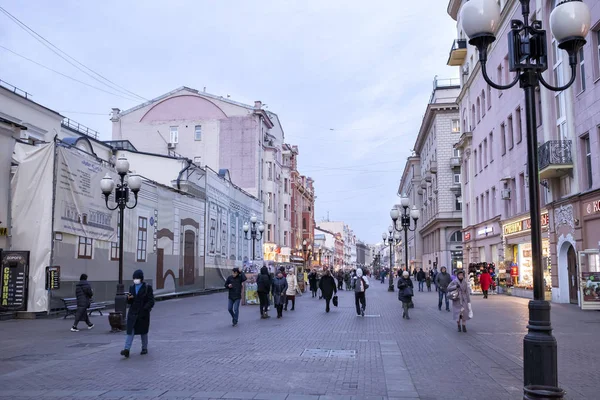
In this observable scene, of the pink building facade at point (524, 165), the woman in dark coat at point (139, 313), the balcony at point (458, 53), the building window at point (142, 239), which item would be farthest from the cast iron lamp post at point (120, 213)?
the balcony at point (458, 53)

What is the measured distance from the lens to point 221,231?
41812 mm

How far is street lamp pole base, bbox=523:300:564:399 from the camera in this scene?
640 cm

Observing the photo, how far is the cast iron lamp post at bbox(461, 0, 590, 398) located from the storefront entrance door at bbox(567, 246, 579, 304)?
1898cm

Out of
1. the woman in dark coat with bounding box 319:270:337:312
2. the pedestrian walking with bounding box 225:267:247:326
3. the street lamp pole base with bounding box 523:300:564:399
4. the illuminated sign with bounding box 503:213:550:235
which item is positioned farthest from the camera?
the illuminated sign with bounding box 503:213:550:235

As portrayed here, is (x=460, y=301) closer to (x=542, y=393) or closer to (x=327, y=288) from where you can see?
(x=327, y=288)

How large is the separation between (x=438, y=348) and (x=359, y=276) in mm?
7613

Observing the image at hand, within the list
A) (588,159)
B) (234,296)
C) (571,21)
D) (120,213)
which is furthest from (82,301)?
(588,159)

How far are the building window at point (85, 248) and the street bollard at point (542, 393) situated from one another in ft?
59.2

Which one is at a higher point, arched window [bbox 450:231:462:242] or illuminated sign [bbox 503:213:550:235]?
arched window [bbox 450:231:462:242]

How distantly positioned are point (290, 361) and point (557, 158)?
18.0 meters

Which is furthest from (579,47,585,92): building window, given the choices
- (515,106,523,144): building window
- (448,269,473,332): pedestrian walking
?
(448,269,473,332): pedestrian walking

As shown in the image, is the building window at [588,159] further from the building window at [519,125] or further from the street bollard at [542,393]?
the street bollard at [542,393]

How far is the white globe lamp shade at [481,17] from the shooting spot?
7.38 metres

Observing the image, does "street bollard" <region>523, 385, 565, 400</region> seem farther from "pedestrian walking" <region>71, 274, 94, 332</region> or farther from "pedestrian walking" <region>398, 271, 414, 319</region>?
"pedestrian walking" <region>398, 271, 414, 319</region>
